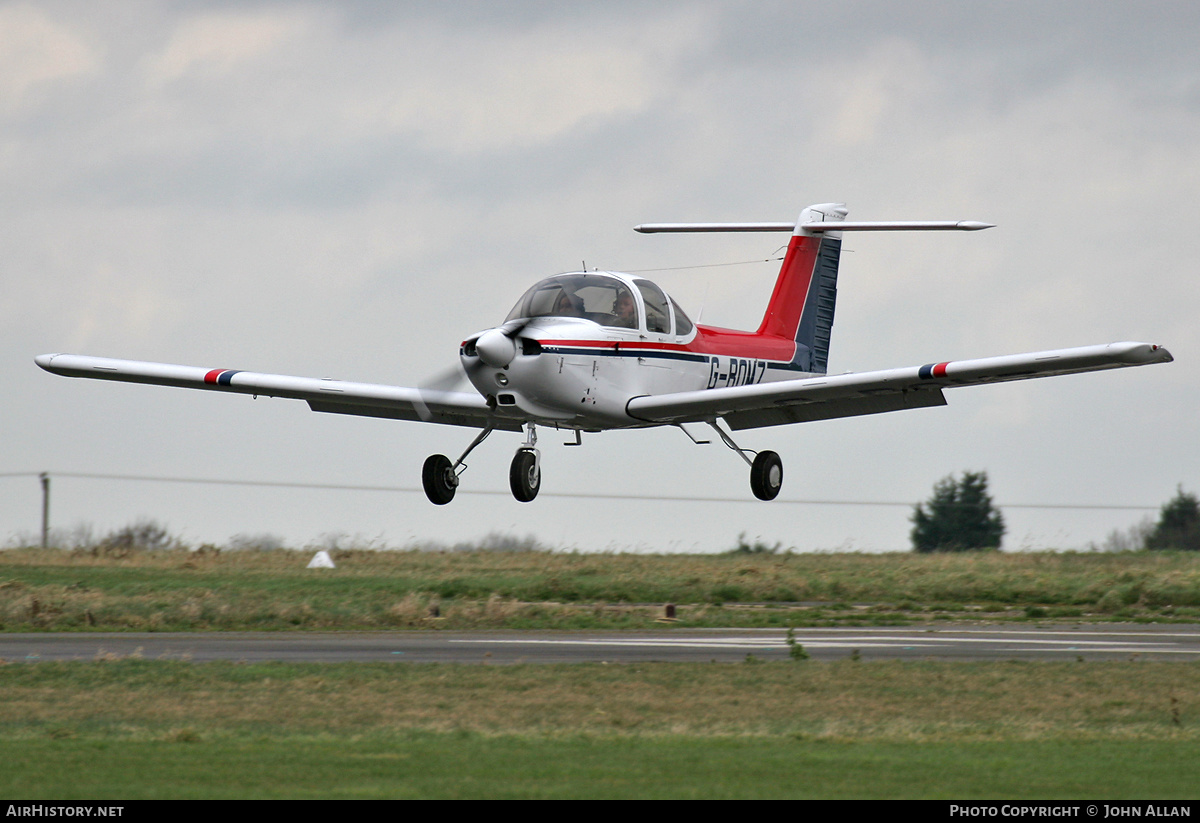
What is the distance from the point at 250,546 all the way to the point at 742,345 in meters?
20.6

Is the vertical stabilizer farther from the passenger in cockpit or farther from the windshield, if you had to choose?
the windshield

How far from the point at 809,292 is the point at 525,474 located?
817 centimetres

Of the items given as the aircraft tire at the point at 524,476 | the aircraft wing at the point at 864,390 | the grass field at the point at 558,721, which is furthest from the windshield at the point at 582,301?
the grass field at the point at 558,721

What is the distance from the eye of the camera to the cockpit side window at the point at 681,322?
20812 millimetres

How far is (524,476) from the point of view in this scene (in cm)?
1938

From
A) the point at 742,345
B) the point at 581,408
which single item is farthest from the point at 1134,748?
the point at 742,345

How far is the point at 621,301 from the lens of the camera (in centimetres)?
1973

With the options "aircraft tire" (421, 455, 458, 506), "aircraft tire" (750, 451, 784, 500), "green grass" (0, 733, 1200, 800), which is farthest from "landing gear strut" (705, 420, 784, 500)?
"green grass" (0, 733, 1200, 800)

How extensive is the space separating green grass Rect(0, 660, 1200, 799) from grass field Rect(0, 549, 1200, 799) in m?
0.04

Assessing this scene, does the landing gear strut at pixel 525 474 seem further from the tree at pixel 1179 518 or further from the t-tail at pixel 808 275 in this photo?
the tree at pixel 1179 518

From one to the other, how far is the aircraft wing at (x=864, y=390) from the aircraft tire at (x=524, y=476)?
1.52 meters

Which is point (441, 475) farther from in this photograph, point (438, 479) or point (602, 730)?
point (602, 730)

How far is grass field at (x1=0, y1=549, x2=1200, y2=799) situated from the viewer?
32.4ft
